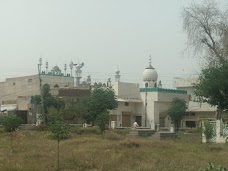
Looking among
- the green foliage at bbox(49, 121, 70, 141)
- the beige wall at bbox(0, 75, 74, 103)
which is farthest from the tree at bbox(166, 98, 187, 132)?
the green foliage at bbox(49, 121, 70, 141)

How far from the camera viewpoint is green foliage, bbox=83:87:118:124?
45153 mm

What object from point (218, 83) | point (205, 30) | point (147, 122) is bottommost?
point (147, 122)

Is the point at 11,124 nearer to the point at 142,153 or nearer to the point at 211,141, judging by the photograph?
the point at 142,153

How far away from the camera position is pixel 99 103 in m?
45.6

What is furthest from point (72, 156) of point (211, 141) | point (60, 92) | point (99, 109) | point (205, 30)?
point (60, 92)

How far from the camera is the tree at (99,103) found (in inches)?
1778

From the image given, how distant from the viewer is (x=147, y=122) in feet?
179

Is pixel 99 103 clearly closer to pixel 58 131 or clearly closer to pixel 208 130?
pixel 208 130

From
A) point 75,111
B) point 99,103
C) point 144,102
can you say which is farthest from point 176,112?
point 75,111

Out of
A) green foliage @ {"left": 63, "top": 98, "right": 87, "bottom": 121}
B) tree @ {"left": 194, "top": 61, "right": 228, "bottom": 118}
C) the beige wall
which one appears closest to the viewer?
tree @ {"left": 194, "top": 61, "right": 228, "bottom": 118}

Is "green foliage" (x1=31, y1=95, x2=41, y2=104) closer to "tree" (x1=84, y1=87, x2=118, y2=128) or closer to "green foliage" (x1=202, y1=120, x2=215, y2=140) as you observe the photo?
"tree" (x1=84, y1=87, x2=118, y2=128)

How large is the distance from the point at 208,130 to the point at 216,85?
296cm

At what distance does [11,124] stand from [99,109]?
2291 centimetres

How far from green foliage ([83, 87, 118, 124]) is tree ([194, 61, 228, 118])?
Answer: 62.8ft
